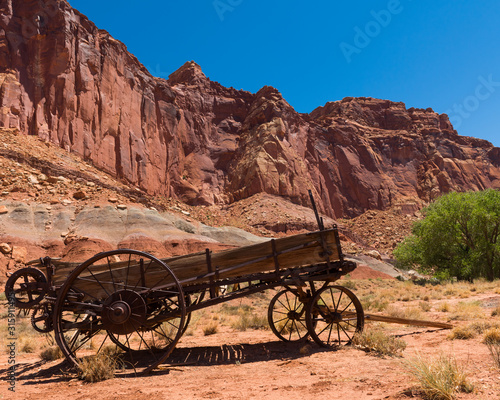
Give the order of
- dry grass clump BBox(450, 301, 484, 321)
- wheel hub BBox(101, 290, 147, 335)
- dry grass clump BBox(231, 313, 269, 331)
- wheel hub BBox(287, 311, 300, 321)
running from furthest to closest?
dry grass clump BBox(231, 313, 269, 331)
dry grass clump BBox(450, 301, 484, 321)
wheel hub BBox(287, 311, 300, 321)
wheel hub BBox(101, 290, 147, 335)

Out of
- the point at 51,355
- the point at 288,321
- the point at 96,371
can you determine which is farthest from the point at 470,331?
the point at 51,355

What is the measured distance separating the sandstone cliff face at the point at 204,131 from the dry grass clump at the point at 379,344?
40.2 meters

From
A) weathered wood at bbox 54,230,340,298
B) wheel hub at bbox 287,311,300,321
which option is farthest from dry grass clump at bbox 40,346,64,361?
wheel hub at bbox 287,311,300,321

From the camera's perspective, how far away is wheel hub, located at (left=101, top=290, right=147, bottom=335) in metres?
5.04

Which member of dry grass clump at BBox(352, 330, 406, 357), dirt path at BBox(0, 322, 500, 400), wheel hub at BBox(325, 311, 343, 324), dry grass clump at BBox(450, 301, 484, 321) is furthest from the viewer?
dry grass clump at BBox(450, 301, 484, 321)

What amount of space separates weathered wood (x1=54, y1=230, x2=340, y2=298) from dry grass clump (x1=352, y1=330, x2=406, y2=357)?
152 centimetres

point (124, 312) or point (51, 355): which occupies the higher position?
point (124, 312)

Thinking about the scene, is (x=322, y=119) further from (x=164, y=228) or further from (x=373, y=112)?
(x=164, y=228)

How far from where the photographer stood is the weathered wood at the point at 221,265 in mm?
5609

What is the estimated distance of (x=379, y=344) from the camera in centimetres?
568

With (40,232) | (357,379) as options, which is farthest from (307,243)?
(40,232)

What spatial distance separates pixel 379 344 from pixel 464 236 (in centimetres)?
1952

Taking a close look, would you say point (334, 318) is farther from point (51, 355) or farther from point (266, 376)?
point (51, 355)

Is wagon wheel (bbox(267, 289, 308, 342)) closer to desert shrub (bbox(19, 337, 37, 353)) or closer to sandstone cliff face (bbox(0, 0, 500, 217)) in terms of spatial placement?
desert shrub (bbox(19, 337, 37, 353))
